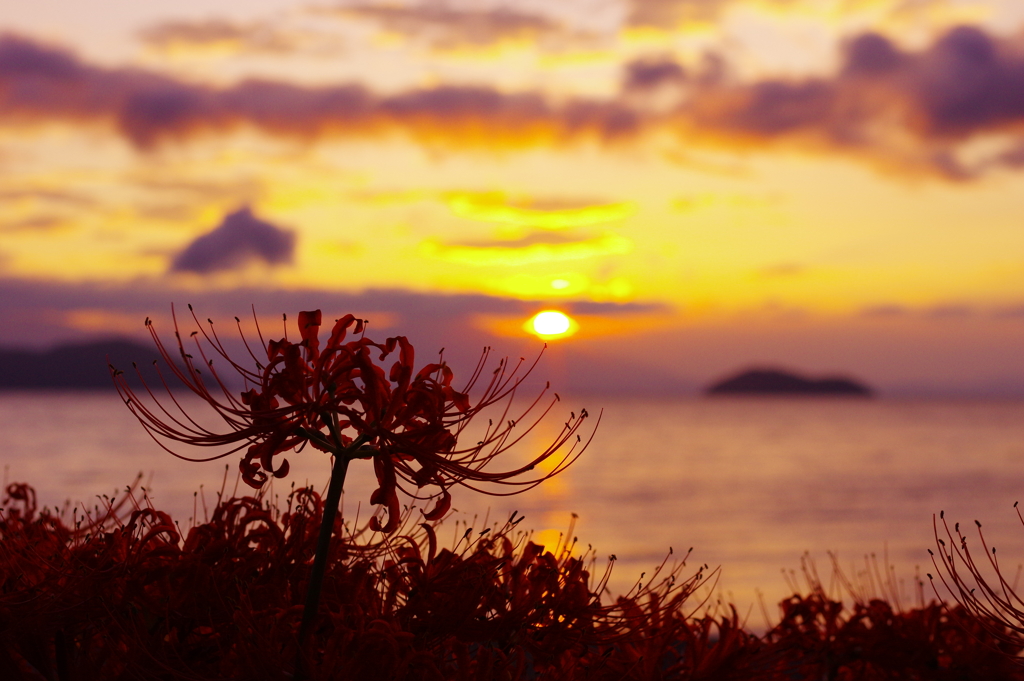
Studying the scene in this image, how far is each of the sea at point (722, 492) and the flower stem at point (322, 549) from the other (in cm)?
345

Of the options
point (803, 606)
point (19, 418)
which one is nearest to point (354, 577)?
point (803, 606)

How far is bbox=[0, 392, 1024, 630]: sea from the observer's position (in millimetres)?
31306

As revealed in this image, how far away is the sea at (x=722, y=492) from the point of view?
31306mm

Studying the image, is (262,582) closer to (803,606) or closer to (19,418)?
(803,606)

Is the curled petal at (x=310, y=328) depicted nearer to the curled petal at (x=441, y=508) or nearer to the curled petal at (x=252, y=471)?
the curled petal at (x=252, y=471)

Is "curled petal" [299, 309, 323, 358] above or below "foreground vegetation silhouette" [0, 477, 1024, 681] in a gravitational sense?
above

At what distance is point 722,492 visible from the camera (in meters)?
52.3

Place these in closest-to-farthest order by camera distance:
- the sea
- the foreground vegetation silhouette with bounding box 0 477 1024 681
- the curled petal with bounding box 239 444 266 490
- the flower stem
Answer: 1. the flower stem
2. the curled petal with bounding box 239 444 266 490
3. the foreground vegetation silhouette with bounding box 0 477 1024 681
4. the sea

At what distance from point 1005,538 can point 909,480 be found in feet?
73.7

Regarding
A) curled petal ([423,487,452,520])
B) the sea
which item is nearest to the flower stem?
curled petal ([423,487,452,520])

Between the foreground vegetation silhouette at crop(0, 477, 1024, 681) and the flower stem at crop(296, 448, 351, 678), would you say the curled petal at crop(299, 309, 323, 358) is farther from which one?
the foreground vegetation silhouette at crop(0, 477, 1024, 681)

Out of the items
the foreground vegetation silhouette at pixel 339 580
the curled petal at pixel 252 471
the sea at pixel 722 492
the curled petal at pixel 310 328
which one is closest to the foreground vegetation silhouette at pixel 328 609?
the foreground vegetation silhouette at pixel 339 580

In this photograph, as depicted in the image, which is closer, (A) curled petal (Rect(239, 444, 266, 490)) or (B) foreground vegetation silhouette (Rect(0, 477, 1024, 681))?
(A) curled petal (Rect(239, 444, 266, 490))

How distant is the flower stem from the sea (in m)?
3.45
